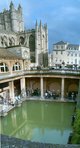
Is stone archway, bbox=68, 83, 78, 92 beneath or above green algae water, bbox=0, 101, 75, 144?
above

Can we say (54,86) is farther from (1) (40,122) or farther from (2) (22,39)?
(2) (22,39)

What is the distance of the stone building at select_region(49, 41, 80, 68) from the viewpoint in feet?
202

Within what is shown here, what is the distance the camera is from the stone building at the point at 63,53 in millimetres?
61575

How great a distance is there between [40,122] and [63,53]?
44.5m

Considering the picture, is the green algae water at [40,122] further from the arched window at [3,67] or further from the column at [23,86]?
the arched window at [3,67]

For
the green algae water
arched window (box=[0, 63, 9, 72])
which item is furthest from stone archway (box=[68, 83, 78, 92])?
arched window (box=[0, 63, 9, 72])

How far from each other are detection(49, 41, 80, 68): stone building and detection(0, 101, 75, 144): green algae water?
37.2 m

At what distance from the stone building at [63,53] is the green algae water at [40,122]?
122 ft

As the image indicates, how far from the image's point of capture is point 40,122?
19906 millimetres

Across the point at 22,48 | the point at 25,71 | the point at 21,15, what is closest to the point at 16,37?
the point at 21,15

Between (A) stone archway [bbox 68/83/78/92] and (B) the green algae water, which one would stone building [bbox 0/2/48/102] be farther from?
(A) stone archway [bbox 68/83/78/92]

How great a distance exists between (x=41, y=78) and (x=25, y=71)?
320 centimetres

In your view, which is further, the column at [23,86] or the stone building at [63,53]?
the stone building at [63,53]

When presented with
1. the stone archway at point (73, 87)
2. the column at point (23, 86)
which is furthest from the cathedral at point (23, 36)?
the stone archway at point (73, 87)
